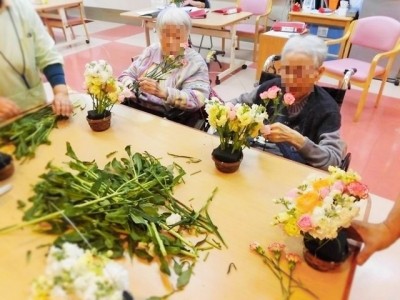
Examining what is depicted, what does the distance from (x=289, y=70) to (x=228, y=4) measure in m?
4.28

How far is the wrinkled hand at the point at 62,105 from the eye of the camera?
4.60 feet

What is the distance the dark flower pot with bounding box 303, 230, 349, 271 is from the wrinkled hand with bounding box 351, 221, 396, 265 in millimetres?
47

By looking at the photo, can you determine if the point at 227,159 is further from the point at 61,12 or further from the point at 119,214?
the point at 61,12

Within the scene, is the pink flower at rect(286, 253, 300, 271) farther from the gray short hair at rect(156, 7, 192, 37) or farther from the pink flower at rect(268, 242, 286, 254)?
the gray short hair at rect(156, 7, 192, 37)

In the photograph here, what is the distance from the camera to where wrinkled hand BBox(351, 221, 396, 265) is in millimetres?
803

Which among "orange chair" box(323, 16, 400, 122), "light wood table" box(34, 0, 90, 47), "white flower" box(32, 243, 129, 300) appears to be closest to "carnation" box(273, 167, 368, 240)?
"white flower" box(32, 243, 129, 300)

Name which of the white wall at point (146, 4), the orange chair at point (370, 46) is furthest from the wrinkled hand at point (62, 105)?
the white wall at point (146, 4)

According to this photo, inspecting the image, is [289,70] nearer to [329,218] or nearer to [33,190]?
[329,218]

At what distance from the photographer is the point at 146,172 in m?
1.04

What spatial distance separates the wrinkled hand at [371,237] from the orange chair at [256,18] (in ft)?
12.2

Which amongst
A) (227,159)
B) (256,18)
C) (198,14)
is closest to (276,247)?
(227,159)

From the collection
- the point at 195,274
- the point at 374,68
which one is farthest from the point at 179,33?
the point at 374,68

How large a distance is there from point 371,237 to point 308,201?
0.20 metres

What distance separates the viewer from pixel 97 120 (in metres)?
1.34
